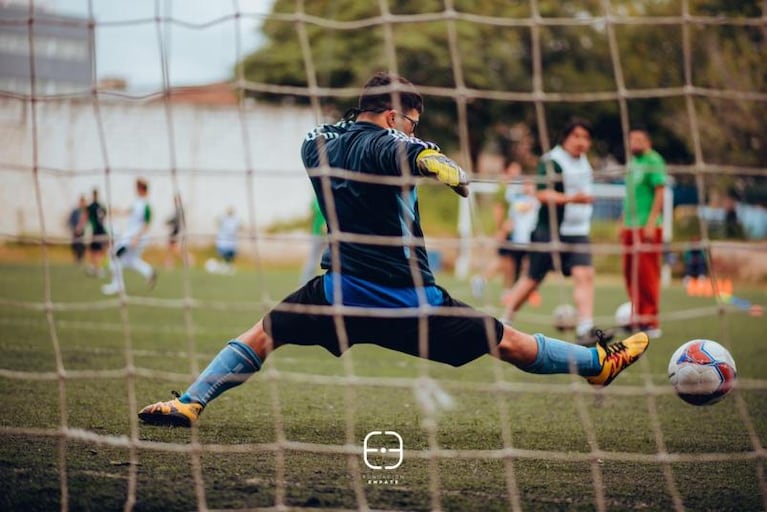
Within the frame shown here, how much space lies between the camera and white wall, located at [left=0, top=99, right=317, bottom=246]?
20906 mm

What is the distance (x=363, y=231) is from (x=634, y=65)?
29.9 metres

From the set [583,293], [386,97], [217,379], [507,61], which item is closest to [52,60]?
[507,61]

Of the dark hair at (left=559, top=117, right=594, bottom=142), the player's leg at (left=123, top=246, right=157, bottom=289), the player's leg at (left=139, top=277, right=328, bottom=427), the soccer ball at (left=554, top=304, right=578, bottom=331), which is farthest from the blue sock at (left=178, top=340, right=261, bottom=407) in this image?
the player's leg at (left=123, top=246, right=157, bottom=289)

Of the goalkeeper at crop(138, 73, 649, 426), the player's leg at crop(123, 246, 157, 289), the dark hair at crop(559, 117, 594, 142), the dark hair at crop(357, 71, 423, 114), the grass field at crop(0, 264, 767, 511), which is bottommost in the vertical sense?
the grass field at crop(0, 264, 767, 511)

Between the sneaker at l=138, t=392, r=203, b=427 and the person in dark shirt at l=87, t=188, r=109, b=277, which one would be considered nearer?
the sneaker at l=138, t=392, r=203, b=427

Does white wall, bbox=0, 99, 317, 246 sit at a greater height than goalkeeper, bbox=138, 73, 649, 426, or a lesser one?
greater

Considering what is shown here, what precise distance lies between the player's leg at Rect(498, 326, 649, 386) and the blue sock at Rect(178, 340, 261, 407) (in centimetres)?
112

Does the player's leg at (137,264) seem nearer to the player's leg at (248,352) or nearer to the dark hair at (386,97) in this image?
the player's leg at (248,352)

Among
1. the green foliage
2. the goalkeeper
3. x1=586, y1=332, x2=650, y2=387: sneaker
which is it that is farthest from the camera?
the green foliage

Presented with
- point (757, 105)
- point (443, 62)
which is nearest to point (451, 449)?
point (757, 105)

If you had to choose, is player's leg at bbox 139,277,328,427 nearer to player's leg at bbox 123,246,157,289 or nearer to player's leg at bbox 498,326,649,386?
player's leg at bbox 498,326,649,386

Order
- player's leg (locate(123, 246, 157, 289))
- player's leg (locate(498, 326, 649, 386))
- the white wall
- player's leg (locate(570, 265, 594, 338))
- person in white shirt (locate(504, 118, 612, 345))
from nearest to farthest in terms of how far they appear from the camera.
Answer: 1. player's leg (locate(498, 326, 649, 386))
2. person in white shirt (locate(504, 118, 612, 345))
3. player's leg (locate(570, 265, 594, 338))
4. player's leg (locate(123, 246, 157, 289))
5. the white wall

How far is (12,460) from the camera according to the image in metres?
4.16

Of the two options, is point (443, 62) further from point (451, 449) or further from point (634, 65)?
point (451, 449)
